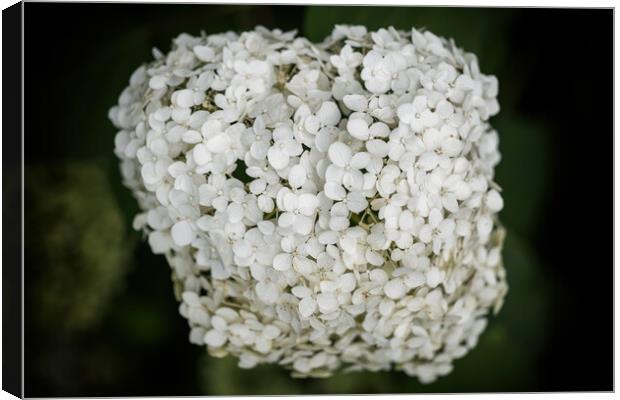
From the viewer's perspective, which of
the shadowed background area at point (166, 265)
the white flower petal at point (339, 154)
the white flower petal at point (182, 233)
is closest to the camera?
the white flower petal at point (339, 154)

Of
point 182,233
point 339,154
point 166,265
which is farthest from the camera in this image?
point 166,265

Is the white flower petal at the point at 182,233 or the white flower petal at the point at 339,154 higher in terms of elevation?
the white flower petal at the point at 339,154

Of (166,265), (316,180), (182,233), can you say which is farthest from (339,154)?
(166,265)

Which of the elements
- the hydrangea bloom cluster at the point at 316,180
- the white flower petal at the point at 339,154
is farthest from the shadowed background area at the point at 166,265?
the white flower petal at the point at 339,154

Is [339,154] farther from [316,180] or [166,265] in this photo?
[166,265]

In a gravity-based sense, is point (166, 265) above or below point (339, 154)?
below

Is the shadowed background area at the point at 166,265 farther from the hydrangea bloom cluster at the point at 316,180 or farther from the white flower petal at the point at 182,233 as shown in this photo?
the white flower petal at the point at 182,233
